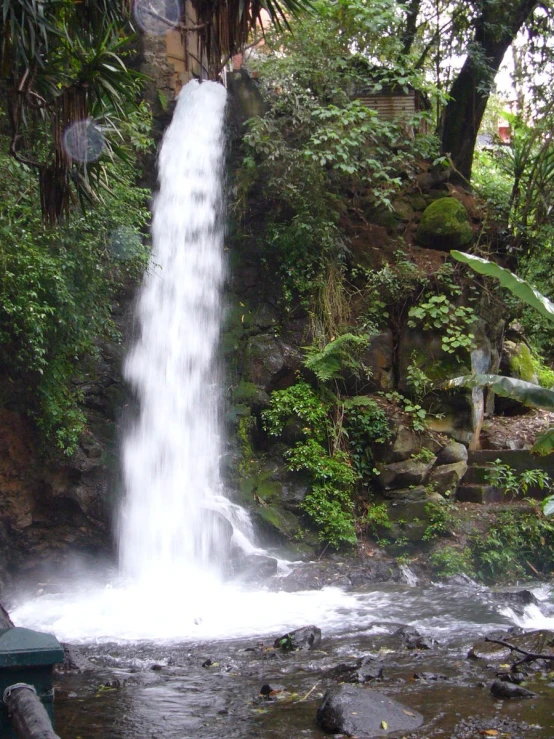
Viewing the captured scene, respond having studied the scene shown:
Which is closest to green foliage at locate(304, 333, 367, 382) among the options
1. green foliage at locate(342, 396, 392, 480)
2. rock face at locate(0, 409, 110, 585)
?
green foliage at locate(342, 396, 392, 480)

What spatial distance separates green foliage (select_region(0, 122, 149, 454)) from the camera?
25.7 ft

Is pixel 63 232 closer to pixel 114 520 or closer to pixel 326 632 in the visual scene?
pixel 114 520

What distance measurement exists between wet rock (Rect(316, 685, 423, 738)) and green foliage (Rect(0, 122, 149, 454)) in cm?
500

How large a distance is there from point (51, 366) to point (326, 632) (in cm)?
453

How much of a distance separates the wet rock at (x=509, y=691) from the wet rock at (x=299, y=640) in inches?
72.1

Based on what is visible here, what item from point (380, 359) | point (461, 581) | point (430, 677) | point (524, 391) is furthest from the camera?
point (380, 359)

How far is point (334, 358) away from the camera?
10773 millimetres

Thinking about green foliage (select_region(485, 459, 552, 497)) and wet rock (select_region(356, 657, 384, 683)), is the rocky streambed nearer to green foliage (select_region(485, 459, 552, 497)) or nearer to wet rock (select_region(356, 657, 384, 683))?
wet rock (select_region(356, 657, 384, 683))

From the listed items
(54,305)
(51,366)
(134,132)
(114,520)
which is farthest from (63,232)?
(114,520)

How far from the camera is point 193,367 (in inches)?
447

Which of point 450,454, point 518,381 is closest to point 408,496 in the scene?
point 450,454

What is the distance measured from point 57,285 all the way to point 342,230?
227 inches

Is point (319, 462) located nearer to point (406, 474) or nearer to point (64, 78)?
point (406, 474)

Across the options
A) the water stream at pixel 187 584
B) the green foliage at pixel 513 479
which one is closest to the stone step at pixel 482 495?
the green foliage at pixel 513 479
